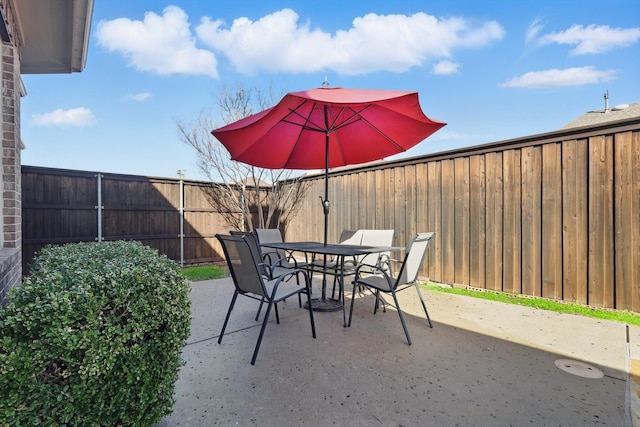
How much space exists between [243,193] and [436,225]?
187 inches

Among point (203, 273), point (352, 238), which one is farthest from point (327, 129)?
point (203, 273)

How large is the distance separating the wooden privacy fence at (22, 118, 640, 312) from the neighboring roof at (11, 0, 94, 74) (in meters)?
2.37

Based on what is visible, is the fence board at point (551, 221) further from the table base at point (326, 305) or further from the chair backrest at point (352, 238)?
the table base at point (326, 305)

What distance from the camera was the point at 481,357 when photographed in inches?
94.3

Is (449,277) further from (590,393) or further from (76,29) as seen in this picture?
(76,29)

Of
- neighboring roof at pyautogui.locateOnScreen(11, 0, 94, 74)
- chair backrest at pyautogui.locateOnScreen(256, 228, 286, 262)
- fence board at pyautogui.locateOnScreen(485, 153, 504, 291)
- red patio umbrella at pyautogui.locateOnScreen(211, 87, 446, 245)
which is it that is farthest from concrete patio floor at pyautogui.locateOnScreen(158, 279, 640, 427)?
neighboring roof at pyautogui.locateOnScreen(11, 0, 94, 74)

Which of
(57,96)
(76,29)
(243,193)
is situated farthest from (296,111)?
(57,96)

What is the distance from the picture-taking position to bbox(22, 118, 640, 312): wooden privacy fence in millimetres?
3440

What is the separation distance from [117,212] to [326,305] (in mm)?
4858

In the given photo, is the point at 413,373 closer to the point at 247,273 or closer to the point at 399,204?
the point at 247,273

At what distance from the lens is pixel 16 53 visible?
2.75 meters

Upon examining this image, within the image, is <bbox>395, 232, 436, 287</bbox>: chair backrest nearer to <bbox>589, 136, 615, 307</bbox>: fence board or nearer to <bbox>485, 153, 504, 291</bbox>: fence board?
<bbox>485, 153, 504, 291</bbox>: fence board

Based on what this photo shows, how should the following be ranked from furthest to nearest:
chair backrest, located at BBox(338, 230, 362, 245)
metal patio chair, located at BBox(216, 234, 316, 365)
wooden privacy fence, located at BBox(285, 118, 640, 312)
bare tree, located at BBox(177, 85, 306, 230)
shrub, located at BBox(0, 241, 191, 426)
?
bare tree, located at BBox(177, 85, 306, 230) < chair backrest, located at BBox(338, 230, 362, 245) < wooden privacy fence, located at BBox(285, 118, 640, 312) < metal patio chair, located at BBox(216, 234, 316, 365) < shrub, located at BBox(0, 241, 191, 426)

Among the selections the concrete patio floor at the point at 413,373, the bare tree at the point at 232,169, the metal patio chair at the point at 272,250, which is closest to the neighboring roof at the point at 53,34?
the metal patio chair at the point at 272,250
